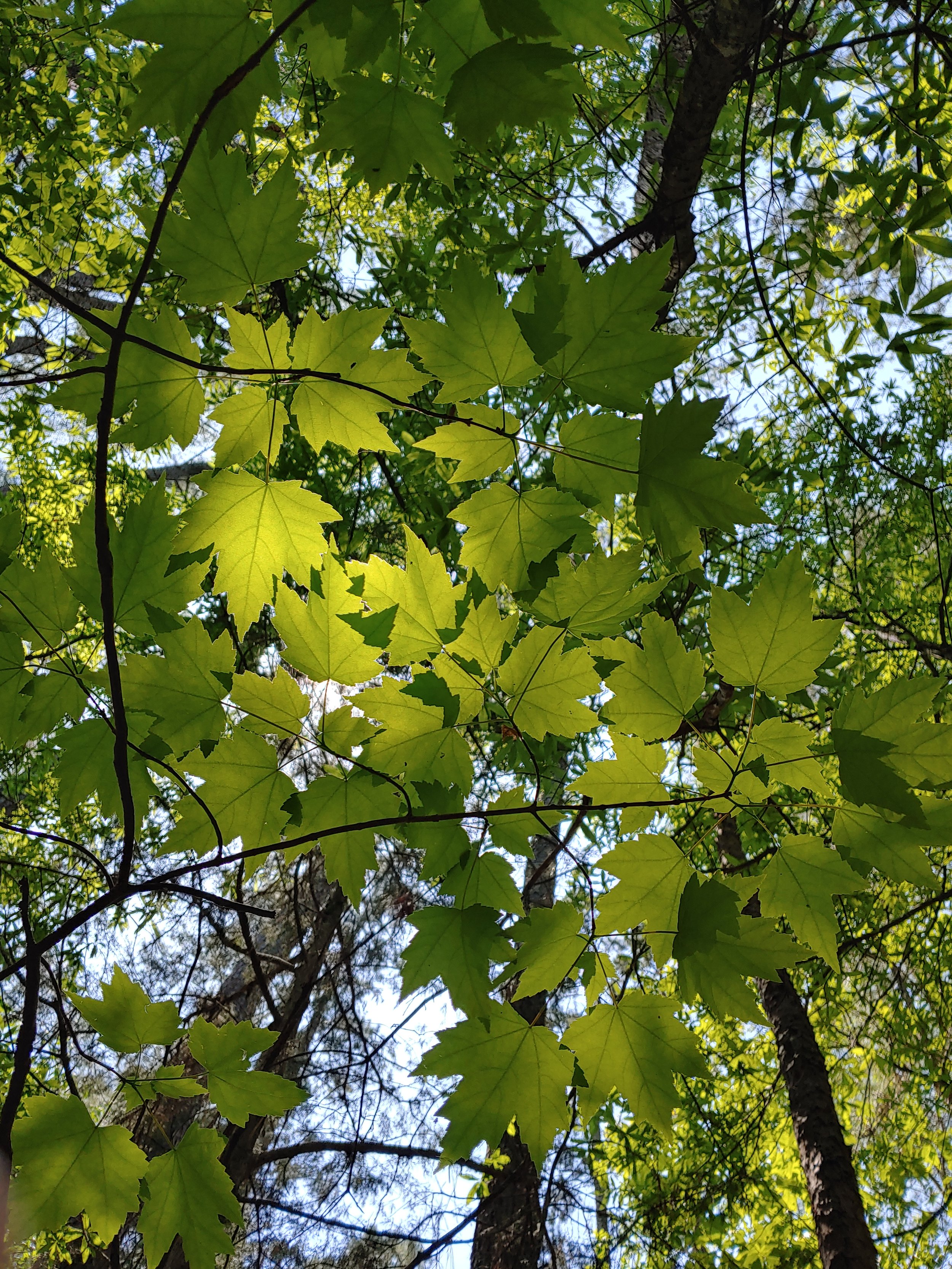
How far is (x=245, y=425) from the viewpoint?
88cm

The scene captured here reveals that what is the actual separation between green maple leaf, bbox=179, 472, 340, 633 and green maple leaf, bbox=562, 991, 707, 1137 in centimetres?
60

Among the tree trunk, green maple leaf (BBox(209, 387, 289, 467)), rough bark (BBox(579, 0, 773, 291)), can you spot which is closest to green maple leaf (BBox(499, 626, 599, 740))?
green maple leaf (BBox(209, 387, 289, 467))

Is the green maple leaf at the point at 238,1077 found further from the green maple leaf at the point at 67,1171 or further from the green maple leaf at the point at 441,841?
the green maple leaf at the point at 441,841

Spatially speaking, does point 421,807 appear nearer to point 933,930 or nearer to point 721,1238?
point 721,1238

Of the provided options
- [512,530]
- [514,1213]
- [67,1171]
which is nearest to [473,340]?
[512,530]

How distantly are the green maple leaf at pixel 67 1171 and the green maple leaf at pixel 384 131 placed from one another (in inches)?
41.3

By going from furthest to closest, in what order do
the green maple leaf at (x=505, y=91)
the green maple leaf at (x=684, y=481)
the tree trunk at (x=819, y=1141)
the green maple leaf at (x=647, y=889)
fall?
the tree trunk at (x=819, y=1141) → the green maple leaf at (x=647, y=889) → the green maple leaf at (x=684, y=481) → the green maple leaf at (x=505, y=91)

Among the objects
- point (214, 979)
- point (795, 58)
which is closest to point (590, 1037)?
point (795, 58)

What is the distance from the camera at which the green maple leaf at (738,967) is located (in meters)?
0.73

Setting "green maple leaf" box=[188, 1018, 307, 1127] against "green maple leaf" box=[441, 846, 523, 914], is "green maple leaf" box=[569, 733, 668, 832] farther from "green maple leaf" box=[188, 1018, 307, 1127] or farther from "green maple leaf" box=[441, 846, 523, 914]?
"green maple leaf" box=[188, 1018, 307, 1127]

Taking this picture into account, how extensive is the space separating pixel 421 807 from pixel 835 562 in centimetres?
527

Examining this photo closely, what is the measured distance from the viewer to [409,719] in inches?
30.6

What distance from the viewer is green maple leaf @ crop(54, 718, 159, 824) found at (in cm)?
95

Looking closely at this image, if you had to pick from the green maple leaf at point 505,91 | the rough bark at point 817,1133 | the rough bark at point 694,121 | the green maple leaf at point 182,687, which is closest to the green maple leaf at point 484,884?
the green maple leaf at point 182,687
